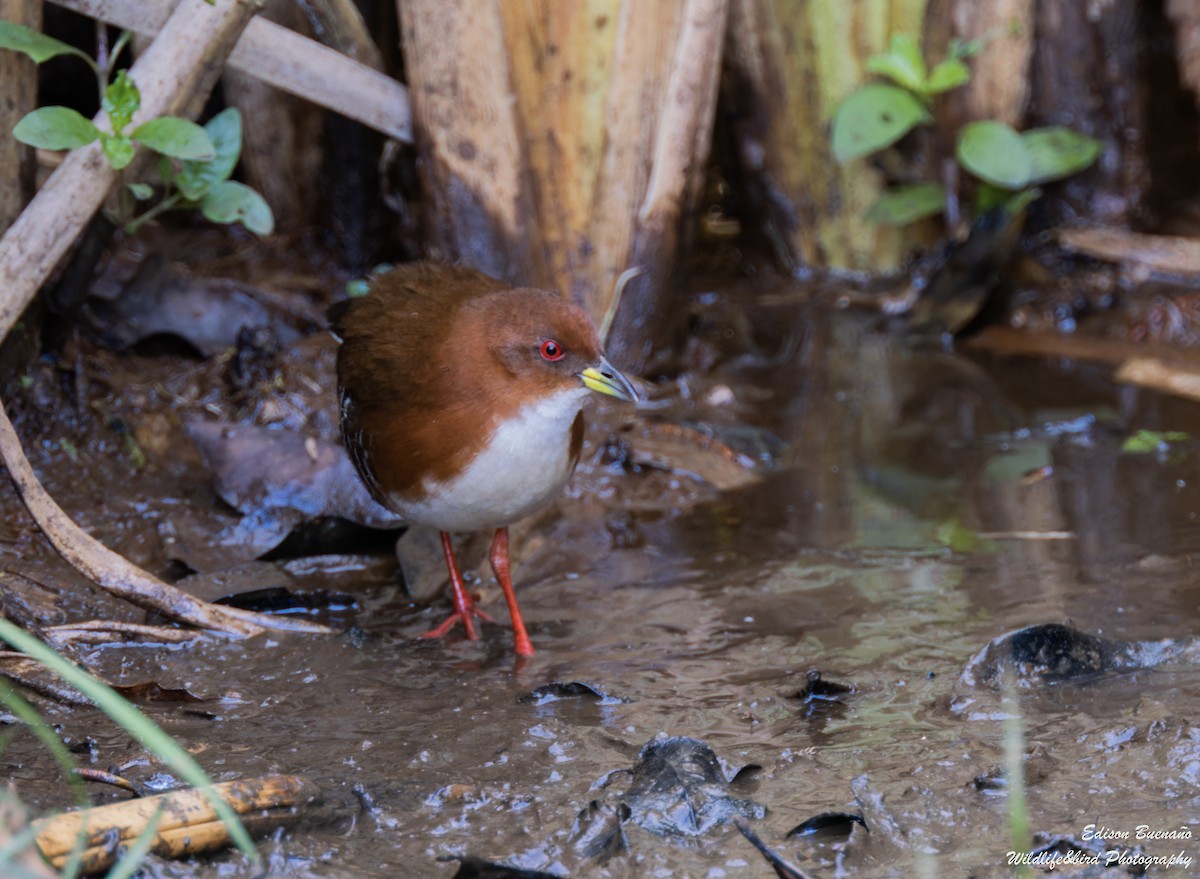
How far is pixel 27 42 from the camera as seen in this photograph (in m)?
3.73

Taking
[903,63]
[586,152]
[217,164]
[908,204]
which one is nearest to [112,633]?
[217,164]

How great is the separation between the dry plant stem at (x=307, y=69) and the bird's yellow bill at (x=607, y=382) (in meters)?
1.91

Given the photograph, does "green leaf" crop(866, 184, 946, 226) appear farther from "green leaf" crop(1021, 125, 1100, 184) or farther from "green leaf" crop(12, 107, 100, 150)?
"green leaf" crop(12, 107, 100, 150)

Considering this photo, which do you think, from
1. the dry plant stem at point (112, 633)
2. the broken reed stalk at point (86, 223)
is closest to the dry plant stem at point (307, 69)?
the broken reed stalk at point (86, 223)

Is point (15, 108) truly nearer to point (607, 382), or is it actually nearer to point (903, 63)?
point (607, 382)

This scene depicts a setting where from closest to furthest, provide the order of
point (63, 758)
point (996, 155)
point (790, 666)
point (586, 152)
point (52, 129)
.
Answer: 1. point (63, 758)
2. point (790, 666)
3. point (52, 129)
4. point (586, 152)
5. point (996, 155)

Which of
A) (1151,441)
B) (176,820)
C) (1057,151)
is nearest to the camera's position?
(176,820)

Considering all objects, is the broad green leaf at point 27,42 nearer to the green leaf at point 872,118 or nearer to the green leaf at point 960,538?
the green leaf at point 960,538

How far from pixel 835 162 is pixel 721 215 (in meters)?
0.89

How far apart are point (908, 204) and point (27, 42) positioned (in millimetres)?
4155

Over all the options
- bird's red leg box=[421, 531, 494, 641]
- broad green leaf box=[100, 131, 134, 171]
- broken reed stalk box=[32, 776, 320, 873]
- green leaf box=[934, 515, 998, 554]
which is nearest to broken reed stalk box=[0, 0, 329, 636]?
broad green leaf box=[100, 131, 134, 171]

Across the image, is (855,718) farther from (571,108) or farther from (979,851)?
(571,108)

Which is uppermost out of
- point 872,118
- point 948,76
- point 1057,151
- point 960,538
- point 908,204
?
point 948,76

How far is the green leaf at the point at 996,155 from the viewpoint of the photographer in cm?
603
